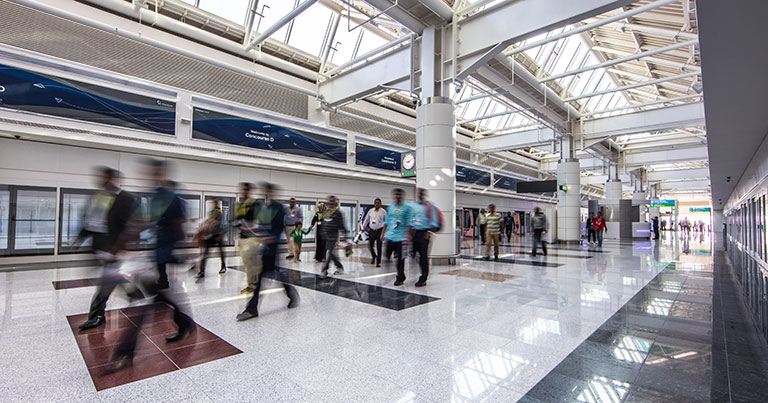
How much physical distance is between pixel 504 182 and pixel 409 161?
675 inches

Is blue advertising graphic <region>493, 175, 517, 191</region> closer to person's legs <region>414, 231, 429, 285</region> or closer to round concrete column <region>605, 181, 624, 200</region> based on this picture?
round concrete column <region>605, 181, 624, 200</region>

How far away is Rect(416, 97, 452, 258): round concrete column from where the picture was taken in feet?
31.8

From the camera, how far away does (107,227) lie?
339cm

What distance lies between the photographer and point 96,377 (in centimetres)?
290

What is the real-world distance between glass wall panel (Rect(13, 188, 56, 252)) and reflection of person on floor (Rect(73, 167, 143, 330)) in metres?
8.35

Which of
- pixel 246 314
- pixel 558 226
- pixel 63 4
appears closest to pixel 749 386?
pixel 246 314

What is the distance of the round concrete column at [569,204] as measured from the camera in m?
18.5

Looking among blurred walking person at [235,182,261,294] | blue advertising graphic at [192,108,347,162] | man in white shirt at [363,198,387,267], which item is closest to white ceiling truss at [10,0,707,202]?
blue advertising graphic at [192,108,347,162]

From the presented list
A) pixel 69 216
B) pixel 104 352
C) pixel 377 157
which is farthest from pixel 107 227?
pixel 377 157

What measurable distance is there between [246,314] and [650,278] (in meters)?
8.13

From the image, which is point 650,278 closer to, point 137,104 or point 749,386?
point 749,386

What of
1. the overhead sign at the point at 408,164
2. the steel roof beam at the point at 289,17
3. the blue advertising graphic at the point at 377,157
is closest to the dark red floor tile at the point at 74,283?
the steel roof beam at the point at 289,17

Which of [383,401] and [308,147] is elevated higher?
[308,147]

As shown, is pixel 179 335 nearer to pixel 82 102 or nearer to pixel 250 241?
pixel 250 241
